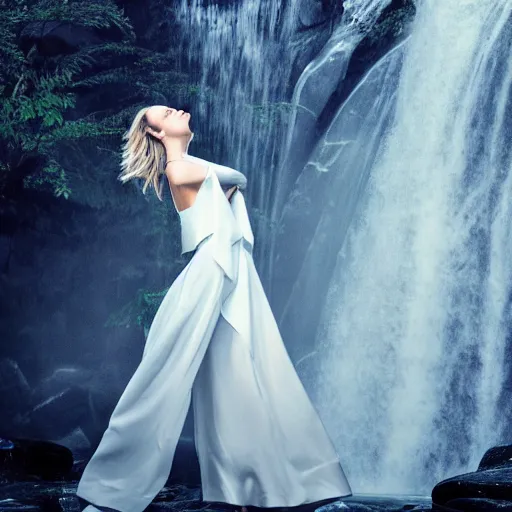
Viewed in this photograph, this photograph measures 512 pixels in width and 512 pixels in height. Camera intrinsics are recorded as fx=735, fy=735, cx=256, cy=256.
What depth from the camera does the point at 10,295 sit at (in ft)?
25.6

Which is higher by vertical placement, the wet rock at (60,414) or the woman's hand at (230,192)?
the woman's hand at (230,192)

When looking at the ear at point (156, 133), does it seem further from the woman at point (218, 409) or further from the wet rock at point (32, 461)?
the wet rock at point (32, 461)

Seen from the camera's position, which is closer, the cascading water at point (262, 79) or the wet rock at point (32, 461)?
the wet rock at point (32, 461)

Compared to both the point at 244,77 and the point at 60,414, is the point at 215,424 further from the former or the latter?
the point at 244,77

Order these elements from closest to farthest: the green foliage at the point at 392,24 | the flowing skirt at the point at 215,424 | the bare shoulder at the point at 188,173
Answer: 1. the flowing skirt at the point at 215,424
2. the bare shoulder at the point at 188,173
3. the green foliage at the point at 392,24

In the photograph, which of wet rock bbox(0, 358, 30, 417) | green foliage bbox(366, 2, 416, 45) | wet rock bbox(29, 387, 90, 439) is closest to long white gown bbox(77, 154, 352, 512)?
wet rock bbox(29, 387, 90, 439)

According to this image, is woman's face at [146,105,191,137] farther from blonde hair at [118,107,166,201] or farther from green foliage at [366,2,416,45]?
green foliage at [366,2,416,45]

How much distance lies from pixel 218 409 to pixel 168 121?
4.28 feet

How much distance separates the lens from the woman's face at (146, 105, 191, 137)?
10.8 feet

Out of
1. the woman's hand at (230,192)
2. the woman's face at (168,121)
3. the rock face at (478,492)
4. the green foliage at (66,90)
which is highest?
the green foliage at (66,90)

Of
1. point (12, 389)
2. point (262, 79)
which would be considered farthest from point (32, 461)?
point (262, 79)

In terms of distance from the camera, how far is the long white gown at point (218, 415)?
276 centimetres

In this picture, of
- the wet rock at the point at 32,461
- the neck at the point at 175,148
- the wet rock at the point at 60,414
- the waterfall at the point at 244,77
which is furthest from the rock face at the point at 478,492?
the wet rock at the point at 60,414

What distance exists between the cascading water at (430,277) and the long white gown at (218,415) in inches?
117
